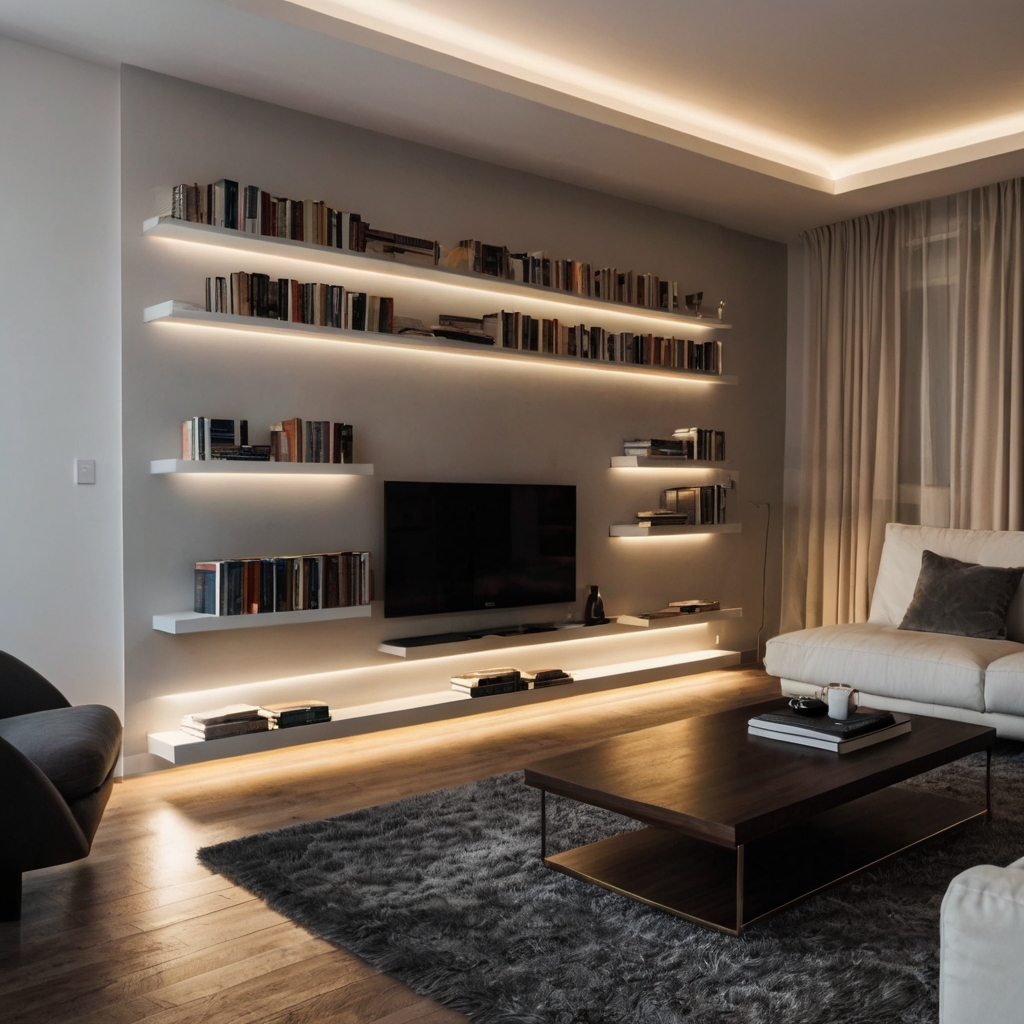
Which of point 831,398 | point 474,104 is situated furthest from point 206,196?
point 831,398

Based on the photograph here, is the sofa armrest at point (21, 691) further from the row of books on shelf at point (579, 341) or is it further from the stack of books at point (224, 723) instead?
the row of books on shelf at point (579, 341)

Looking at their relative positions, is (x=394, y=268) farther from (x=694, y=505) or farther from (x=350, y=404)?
(x=694, y=505)

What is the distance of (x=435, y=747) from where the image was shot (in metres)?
4.16

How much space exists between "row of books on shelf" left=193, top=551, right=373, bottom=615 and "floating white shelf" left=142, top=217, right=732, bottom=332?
1.26m

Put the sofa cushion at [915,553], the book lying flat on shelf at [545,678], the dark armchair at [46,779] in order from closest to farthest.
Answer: the dark armchair at [46,779] → the sofa cushion at [915,553] → the book lying flat on shelf at [545,678]

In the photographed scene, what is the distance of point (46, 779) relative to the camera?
233cm

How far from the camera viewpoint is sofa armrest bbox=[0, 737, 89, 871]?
7.45 feet

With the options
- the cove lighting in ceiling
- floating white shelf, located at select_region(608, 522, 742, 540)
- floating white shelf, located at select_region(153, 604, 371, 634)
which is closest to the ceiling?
the cove lighting in ceiling

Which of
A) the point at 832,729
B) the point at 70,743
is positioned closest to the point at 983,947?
the point at 832,729

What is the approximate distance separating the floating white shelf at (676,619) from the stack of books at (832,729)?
235 cm

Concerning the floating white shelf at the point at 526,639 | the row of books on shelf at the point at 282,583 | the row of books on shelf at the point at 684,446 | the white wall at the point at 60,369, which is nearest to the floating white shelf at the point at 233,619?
the row of books on shelf at the point at 282,583

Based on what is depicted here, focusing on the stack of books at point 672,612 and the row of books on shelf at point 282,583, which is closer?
the row of books on shelf at point 282,583

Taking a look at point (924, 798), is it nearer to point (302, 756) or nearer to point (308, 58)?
point (302, 756)

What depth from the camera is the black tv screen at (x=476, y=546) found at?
4.54m
